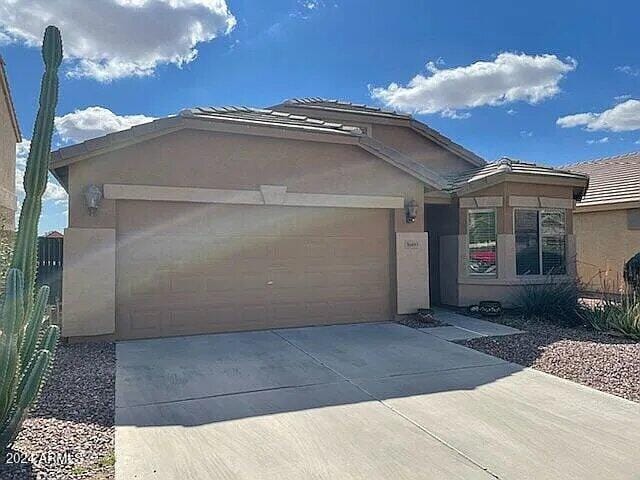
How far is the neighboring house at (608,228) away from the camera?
16547mm

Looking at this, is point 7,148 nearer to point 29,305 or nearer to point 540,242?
point 29,305

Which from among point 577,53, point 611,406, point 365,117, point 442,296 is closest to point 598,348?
point 611,406

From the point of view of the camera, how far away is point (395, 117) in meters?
15.3

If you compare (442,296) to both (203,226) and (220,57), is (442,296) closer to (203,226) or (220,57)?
(203,226)

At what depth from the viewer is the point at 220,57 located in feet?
42.5

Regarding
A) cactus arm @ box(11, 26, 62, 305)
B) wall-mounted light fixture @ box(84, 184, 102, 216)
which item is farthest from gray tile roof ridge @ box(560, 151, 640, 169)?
cactus arm @ box(11, 26, 62, 305)

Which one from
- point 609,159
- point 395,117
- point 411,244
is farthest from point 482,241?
point 609,159

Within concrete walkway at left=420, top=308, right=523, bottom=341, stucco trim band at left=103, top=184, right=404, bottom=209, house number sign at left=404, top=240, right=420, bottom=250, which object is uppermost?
stucco trim band at left=103, top=184, right=404, bottom=209

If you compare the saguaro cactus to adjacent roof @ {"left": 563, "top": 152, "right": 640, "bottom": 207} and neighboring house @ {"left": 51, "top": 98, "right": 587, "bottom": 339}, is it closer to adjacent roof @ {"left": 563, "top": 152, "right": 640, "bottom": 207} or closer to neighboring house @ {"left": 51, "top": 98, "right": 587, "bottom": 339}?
neighboring house @ {"left": 51, "top": 98, "right": 587, "bottom": 339}

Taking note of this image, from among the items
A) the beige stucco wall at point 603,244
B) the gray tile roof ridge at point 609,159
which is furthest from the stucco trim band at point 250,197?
the gray tile roof ridge at point 609,159

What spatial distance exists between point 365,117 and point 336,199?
5.38 m

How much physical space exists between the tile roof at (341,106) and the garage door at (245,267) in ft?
17.1

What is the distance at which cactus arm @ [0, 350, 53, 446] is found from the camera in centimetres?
407

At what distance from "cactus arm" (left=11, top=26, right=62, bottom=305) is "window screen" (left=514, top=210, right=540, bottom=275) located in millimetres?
11119
